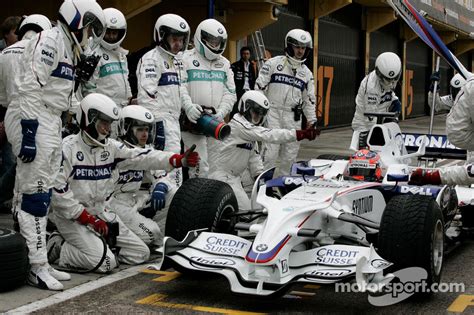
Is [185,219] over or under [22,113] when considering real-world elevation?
under

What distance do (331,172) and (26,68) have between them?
113 inches

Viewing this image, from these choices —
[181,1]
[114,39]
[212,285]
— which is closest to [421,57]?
[181,1]

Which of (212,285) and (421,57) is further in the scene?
(421,57)

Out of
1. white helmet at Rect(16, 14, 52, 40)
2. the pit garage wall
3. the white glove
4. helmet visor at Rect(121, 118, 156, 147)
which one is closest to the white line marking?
helmet visor at Rect(121, 118, 156, 147)

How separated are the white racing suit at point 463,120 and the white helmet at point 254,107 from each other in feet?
9.38

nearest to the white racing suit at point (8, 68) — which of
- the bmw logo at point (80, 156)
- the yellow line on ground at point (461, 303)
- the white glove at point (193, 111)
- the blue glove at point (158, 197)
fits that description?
the bmw logo at point (80, 156)

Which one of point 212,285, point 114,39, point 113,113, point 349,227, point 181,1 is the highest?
point 181,1

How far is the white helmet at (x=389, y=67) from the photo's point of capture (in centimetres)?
952

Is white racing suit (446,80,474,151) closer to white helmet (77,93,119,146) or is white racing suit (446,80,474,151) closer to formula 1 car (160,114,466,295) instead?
formula 1 car (160,114,466,295)

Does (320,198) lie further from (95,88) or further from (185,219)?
(95,88)

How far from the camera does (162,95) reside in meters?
8.63

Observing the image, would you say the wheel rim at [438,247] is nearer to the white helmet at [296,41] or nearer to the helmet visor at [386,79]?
the helmet visor at [386,79]

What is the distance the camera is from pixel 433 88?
40.3 ft

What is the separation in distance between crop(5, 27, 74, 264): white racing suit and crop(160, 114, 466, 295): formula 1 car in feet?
3.24
